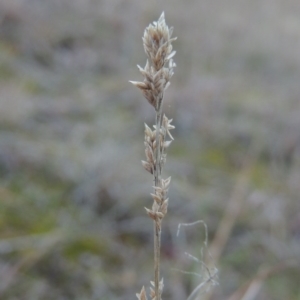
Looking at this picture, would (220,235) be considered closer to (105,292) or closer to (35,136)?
(105,292)

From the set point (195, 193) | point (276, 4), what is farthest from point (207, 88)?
point (276, 4)

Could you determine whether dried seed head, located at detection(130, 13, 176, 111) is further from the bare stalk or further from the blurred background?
the blurred background

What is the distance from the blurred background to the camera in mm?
1783

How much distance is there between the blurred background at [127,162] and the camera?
1.78 meters

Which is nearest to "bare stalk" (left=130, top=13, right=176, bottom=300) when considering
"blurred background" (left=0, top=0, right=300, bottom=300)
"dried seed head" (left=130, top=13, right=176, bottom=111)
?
"dried seed head" (left=130, top=13, right=176, bottom=111)

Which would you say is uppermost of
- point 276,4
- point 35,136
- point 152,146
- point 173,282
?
point 276,4

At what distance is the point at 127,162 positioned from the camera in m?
→ 2.49

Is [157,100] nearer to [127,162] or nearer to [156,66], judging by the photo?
[156,66]

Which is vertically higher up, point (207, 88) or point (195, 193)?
point (207, 88)

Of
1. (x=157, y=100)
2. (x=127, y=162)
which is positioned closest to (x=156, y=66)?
(x=157, y=100)

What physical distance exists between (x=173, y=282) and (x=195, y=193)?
2.41 ft

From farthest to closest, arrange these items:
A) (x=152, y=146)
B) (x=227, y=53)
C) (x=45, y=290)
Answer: (x=227, y=53), (x=45, y=290), (x=152, y=146)

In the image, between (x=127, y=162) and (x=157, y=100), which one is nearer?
(x=157, y=100)

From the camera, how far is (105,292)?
167cm
